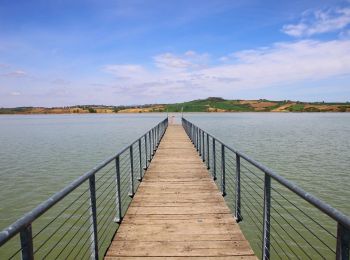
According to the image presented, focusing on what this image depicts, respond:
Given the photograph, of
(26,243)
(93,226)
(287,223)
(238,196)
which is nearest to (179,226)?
(238,196)

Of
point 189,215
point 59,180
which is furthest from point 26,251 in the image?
point 59,180

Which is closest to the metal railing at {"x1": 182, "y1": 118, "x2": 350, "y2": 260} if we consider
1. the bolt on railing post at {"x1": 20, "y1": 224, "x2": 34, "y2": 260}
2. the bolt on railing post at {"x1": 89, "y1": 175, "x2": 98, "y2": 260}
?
the bolt on railing post at {"x1": 89, "y1": 175, "x2": 98, "y2": 260}

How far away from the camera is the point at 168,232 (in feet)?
16.9

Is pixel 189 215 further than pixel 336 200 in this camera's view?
No

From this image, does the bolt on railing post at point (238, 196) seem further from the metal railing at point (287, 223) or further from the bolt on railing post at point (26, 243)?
the bolt on railing post at point (26, 243)

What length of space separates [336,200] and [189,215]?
788 centimetres

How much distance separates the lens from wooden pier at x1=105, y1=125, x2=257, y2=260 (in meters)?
4.45

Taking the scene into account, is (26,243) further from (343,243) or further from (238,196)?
(238,196)

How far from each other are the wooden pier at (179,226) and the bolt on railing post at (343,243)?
213 cm

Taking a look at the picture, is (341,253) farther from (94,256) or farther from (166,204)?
(166,204)

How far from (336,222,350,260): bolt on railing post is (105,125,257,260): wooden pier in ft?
7.00

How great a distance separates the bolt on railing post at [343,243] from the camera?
2.29m

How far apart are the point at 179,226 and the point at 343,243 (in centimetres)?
338

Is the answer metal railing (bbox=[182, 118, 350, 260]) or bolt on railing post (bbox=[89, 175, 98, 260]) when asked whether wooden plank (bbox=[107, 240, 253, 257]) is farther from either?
metal railing (bbox=[182, 118, 350, 260])
